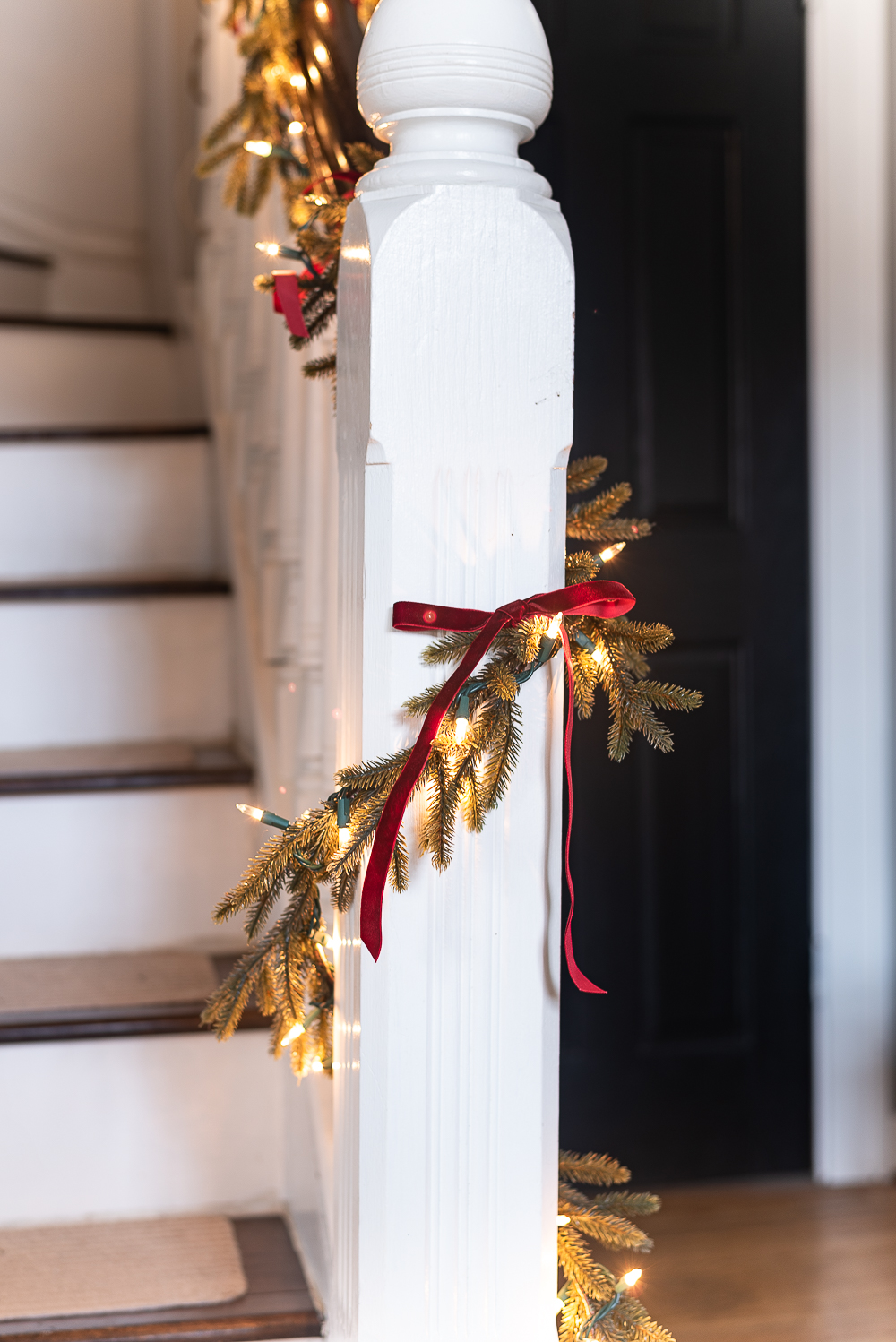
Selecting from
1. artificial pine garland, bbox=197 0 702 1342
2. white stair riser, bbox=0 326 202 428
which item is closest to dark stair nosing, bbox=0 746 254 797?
artificial pine garland, bbox=197 0 702 1342

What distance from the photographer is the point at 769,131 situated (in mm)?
1922

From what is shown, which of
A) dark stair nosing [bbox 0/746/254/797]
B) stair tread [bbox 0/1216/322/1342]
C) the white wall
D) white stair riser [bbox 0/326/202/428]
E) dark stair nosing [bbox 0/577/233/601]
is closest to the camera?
stair tread [bbox 0/1216/322/1342]

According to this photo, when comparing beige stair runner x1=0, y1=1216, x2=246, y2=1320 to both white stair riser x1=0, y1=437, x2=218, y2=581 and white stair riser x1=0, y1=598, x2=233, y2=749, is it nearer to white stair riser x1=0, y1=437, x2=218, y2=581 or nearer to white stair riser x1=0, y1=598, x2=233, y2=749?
white stair riser x1=0, y1=598, x2=233, y2=749


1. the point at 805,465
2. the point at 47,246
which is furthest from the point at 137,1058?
the point at 47,246

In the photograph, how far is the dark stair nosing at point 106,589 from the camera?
1.74 m

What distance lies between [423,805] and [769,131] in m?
1.48

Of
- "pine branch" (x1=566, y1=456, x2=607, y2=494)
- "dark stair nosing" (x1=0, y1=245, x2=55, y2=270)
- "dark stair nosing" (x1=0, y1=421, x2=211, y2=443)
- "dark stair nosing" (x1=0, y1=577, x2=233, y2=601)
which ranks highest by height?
"dark stair nosing" (x1=0, y1=245, x2=55, y2=270)

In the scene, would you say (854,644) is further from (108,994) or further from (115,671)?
(108,994)

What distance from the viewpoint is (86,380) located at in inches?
97.6

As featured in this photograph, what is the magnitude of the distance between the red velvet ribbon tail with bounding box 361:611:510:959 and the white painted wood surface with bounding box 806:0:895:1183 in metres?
1.29

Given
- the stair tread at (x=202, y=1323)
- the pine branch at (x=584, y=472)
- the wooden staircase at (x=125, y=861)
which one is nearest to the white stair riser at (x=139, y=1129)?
the wooden staircase at (x=125, y=861)

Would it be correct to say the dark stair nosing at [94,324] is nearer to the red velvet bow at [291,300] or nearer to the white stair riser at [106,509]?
the white stair riser at [106,509]

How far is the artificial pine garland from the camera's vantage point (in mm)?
848

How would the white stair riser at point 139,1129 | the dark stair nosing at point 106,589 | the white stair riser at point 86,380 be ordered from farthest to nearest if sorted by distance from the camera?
the white stair riser at point 86,380 → the dark stair nosing at point 106,589 → the white stair riser at point 139,1129
